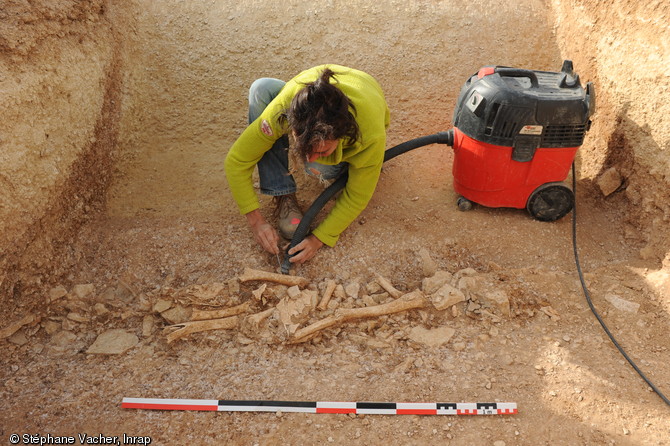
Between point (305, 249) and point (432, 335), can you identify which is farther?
point (305, 249)

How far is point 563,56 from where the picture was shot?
3172 mm

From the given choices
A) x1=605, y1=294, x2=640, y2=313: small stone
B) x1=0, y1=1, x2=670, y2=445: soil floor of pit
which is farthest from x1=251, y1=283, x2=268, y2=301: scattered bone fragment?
x1=605, y1=294, x2=640, y2=313: small stone

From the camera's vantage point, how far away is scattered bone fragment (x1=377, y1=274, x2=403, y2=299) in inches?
86.9

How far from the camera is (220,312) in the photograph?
2.13m

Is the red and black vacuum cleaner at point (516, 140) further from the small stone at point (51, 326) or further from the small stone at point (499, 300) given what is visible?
the small stone at point (51, 326)

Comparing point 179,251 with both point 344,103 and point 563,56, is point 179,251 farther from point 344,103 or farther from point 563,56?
point 563,56

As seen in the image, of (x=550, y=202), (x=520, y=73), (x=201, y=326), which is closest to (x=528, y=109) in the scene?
(x=520, y=73)

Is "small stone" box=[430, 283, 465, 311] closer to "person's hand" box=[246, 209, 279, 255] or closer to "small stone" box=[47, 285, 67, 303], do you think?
"person's hand" box=[246, 209, 279, 255]

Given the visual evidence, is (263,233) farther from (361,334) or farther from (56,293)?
(56,293)

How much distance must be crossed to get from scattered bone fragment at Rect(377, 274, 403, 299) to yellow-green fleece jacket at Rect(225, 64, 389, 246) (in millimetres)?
316

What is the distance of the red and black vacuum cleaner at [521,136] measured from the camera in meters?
2.26

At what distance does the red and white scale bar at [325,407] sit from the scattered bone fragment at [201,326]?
304 millimetres

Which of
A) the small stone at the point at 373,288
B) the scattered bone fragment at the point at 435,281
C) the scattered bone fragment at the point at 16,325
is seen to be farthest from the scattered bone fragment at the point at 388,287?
the scattered bone fragment at the point at 16,325

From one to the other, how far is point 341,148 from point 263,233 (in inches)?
27.1
